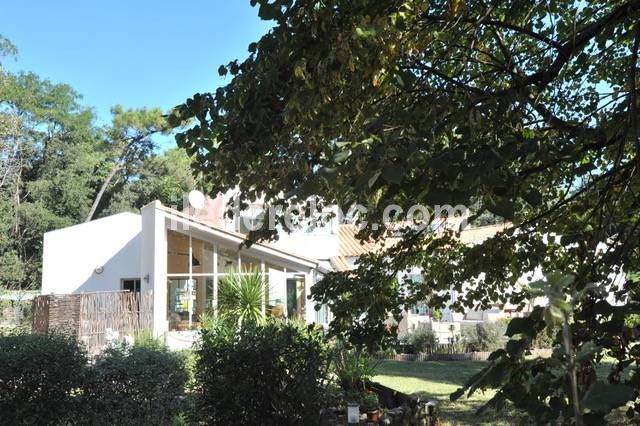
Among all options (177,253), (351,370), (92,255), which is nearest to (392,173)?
(351,370)

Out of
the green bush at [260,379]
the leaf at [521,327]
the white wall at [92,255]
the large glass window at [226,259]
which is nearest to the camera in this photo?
the leaf at [521,327]

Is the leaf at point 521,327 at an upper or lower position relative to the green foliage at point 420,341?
upper

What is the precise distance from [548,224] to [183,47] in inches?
499

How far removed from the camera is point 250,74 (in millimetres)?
3236

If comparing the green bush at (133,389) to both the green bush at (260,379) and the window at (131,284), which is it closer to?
the green bush at (260,379)

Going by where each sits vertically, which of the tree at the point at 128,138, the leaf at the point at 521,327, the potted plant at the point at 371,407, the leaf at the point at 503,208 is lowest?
the potted plant at the point at 371,407

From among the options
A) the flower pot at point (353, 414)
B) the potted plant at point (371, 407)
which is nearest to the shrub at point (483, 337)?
the potted plant at point (371, 407)

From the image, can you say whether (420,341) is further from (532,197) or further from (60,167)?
(60,167)

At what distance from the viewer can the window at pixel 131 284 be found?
76.3ft

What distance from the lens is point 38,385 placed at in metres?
5.98

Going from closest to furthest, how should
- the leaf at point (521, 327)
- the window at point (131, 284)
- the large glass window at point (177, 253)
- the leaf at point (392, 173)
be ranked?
1. the leaf at point (521, 327)
2. the leaf at point (392, 173)
3. the large glass window at point (177, 253)
4. the window at point (131, 284)

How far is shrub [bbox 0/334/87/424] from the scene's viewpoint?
231 inches

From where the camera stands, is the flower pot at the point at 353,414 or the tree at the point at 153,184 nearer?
the flower pot at the point at 353,414

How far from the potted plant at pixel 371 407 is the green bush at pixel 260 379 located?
1135 mm
